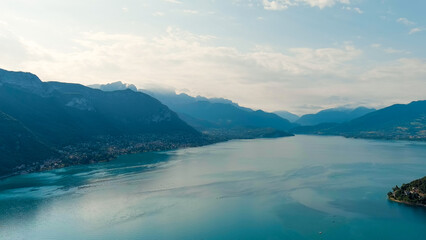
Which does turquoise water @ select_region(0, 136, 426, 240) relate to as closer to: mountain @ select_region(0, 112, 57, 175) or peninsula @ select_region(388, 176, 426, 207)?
peninsula @ select_region(388, 176, 426, 207)

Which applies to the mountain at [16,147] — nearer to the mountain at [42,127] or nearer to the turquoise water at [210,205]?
the mountain at [42,127]

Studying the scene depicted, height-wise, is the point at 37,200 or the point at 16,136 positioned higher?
the point at 16,136

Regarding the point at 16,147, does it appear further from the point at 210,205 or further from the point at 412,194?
the point at 412,194

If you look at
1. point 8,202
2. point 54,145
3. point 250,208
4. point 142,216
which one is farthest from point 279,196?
point 54,145

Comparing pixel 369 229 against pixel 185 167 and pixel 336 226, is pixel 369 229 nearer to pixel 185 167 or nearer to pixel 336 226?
pixel 336 226

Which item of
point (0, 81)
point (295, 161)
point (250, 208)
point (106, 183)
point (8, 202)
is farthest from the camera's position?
point (0, 81)

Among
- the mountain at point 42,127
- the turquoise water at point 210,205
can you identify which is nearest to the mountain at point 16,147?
the mountain at point 42,127

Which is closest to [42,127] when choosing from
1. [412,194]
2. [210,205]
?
[210,205]

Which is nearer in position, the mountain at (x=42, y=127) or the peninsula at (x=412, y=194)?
the peninsula at (x=412, y=194)
